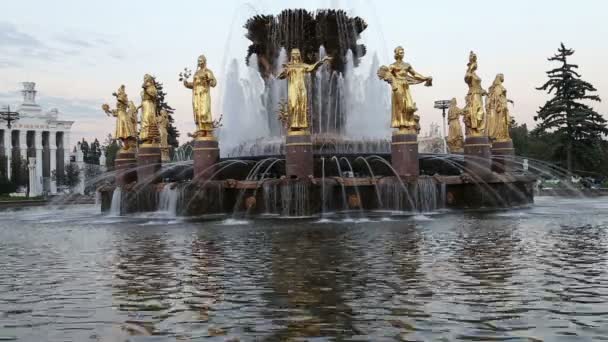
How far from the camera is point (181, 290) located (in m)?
7.70

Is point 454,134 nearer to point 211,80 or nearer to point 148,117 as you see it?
point 211,80

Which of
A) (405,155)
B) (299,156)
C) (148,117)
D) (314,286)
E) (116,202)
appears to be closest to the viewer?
(314,286)

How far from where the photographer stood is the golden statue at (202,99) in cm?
2256

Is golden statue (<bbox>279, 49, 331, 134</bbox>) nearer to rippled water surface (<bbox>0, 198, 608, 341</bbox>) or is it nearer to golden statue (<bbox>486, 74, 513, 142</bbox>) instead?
rippled water surface (<bbox>0, 198, 608, 341</bbox>)

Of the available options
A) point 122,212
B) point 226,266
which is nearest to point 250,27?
point 122,212

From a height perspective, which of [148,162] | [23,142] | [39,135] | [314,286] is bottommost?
[314,286]

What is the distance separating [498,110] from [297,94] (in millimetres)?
10004

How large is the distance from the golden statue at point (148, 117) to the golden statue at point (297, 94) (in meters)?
6.79

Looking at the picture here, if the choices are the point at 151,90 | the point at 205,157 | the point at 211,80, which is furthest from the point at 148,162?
the point at 211,80

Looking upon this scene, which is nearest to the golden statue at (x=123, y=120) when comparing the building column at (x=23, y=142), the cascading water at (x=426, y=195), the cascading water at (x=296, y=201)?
the cascading water at (x=296, y=201)

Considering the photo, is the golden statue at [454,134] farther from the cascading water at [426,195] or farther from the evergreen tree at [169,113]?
the evergreen tree at [169,113]

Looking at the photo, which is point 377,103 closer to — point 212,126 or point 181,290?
point 212,126

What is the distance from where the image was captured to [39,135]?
13212cm

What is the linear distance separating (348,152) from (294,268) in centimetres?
1439
